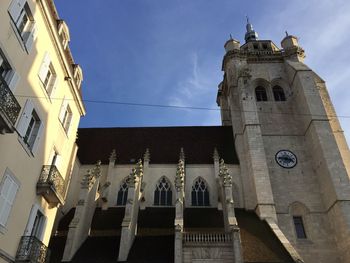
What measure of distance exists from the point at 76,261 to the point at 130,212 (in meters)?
3.27

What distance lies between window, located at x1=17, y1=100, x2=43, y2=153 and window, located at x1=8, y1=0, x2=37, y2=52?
187 centimetres

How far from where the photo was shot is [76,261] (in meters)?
14.4

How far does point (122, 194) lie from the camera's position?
2064cm

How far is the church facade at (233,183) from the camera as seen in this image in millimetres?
15070

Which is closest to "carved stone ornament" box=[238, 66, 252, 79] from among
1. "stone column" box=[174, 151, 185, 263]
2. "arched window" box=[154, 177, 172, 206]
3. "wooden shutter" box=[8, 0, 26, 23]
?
"arched window" box=[154, 177, 172, 206]

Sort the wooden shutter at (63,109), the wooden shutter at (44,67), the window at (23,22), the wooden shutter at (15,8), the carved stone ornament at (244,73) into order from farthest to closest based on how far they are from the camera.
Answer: the carved stone ornament at (244,73), the wooden shutter at (63,109), the wooden shutter at (44,67), the window at (23,22), the wooden shutter at (15,8)

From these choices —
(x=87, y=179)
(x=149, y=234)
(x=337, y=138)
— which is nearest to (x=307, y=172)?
(x=337, y=138)

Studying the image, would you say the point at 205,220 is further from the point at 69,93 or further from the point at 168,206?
the point at 69,93

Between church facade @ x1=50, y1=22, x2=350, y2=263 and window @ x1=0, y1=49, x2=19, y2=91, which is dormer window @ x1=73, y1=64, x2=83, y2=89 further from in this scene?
church facade @ x1=50, y1=22, x2=350, y2=263

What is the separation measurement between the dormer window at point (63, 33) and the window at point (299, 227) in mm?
15571

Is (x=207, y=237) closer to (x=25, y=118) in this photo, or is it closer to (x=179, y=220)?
(x=179, y=220)

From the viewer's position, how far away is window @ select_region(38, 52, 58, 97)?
10683 millimetres

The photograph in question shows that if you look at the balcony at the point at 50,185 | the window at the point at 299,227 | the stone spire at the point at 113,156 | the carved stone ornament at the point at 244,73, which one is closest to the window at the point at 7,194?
the balcony at the point at 50,185

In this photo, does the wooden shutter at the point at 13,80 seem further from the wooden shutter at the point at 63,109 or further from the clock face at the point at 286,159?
the clock face at the point at 286,159
